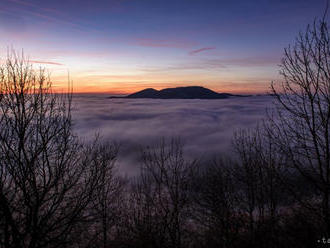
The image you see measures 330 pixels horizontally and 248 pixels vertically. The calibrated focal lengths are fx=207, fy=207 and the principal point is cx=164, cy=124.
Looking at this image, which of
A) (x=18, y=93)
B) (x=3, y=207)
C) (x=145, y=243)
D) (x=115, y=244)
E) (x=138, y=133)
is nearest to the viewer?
(x=3, y=207)

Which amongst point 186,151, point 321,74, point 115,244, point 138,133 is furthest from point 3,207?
point 138,133

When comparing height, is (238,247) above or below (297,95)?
below

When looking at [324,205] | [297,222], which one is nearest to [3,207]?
[324,205]

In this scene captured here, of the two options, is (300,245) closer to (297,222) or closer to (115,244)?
(297,222)

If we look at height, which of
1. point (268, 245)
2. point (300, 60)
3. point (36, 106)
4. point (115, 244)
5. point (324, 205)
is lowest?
point (115, 244)

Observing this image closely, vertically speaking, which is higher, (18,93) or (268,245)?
(18,93)

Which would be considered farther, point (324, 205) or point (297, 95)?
point (297, 95)

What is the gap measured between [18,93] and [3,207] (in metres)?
3.98

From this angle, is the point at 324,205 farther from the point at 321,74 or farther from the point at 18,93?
the point at 18,93

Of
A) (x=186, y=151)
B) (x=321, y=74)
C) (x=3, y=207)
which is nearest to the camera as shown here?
(x=3, y=207)

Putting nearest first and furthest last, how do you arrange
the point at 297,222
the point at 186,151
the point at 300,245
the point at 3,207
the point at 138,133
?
the point at 3,207
the point at 300,245
the point at 297,222
the point at 186,151
the point at 138,133

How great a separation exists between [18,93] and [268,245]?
20.5 meters

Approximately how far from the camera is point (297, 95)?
7977 millimetres

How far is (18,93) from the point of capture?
775 centimetres
